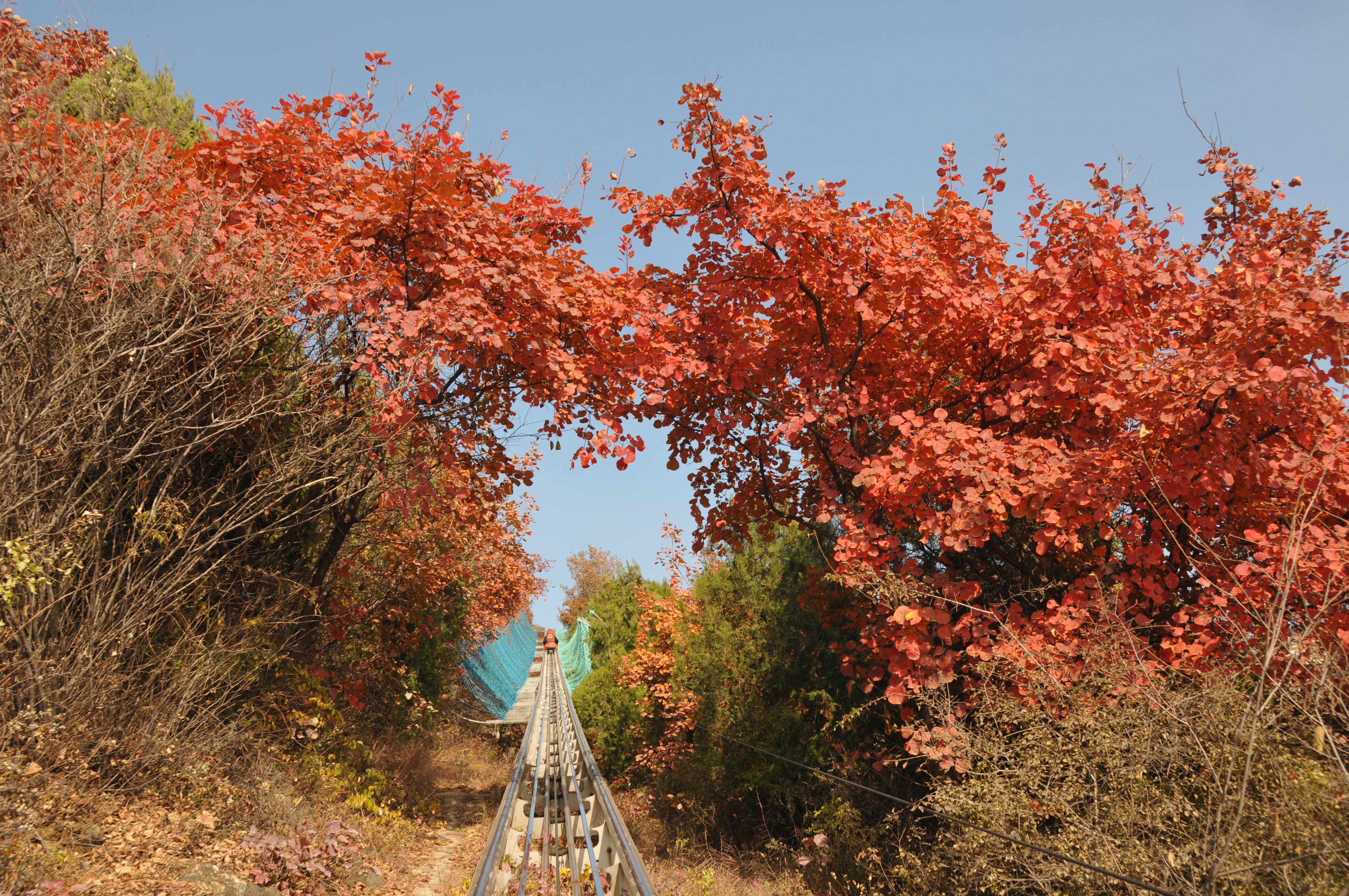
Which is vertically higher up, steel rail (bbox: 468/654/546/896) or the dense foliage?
the dense foliage

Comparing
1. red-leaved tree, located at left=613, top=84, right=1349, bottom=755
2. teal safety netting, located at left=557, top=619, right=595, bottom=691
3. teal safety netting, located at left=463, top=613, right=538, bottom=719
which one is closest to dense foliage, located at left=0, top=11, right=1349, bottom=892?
red-leaved tree, located at left=613, top=84, right=1349, bottom=755

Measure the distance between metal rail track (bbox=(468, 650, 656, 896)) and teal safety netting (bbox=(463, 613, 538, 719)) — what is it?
5.00 meters

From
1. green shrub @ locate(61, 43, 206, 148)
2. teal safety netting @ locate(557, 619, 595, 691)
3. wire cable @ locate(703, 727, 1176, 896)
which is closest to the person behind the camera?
wire cable @ locate(703, 727, 1176, 896)

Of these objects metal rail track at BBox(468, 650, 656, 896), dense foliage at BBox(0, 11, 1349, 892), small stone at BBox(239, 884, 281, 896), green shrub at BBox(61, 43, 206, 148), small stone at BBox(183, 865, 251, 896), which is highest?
green shrub at BBox(61, 43, 206, 148)

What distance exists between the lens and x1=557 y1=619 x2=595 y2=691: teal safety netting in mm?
29781

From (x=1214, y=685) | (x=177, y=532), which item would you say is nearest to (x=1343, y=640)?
(x=1214, y=685)

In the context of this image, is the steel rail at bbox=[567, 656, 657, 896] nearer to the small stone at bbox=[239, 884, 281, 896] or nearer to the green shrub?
the small stone at bbox=[239, 884, 281, 896]

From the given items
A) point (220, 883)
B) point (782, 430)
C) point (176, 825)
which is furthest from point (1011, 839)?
point (176, 825)

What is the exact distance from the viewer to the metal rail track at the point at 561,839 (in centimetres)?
574

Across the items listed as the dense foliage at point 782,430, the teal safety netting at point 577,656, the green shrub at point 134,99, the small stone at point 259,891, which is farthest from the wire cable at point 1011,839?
the teal safety netting at point 577,656

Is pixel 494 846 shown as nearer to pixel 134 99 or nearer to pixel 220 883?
pixel 220 883

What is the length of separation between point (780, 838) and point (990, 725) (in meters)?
5.62

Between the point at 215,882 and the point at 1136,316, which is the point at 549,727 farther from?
the point at 1136,316

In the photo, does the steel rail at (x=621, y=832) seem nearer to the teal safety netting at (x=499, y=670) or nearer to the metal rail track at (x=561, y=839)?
the metal rail track at (x=561, y=839)
